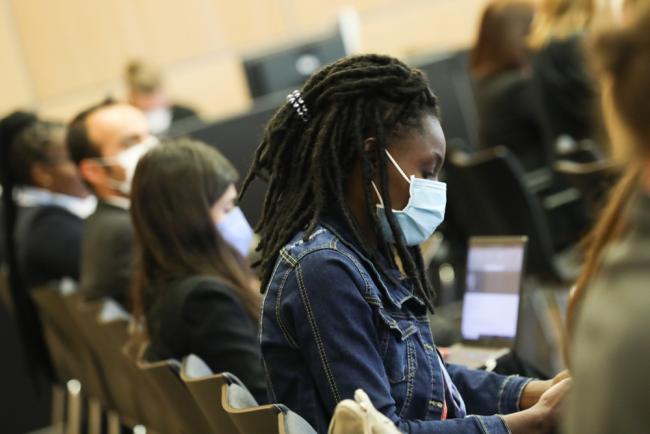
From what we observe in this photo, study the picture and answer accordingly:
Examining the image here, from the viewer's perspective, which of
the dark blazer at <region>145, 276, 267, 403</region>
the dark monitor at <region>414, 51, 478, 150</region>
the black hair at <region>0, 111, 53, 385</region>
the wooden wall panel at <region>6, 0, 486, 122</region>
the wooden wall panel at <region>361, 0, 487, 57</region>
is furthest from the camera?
the wooden wall panel at <region>361, 0, 487, 57</region>

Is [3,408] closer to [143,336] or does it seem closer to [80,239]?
[80,239]

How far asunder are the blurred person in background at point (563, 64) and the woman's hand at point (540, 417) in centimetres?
285

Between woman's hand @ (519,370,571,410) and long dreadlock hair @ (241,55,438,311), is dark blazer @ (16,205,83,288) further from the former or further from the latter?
woman's hand @ (519,370,571,410)

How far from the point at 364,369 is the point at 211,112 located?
263 inches

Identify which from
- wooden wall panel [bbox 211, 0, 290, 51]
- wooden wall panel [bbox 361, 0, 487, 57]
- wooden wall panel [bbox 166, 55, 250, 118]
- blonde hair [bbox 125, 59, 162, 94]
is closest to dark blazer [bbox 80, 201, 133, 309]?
blonde hair [bbox 125, 59, 162, 94]

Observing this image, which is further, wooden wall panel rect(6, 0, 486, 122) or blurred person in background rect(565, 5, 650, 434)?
wooden wall panel rect(6, 0, 486, 122)

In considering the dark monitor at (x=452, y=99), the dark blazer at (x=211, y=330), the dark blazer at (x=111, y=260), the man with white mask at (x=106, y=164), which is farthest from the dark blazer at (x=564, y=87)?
the dark blazer at (x=211, y=330)

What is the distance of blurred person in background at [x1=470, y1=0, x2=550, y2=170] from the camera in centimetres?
473

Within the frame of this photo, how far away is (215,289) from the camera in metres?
2.32

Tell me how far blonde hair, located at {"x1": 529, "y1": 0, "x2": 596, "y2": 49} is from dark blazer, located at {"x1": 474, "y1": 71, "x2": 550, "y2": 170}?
0.30 metres

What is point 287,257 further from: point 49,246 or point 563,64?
point 563,64

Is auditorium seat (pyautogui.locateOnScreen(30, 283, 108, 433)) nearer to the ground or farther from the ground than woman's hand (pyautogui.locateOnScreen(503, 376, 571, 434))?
nearer to the ground

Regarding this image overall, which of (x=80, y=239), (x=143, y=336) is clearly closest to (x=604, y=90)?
(x=143, y=336)

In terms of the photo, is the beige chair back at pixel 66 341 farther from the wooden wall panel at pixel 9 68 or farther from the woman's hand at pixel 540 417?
the wooden wall panel at pixel 9 68
